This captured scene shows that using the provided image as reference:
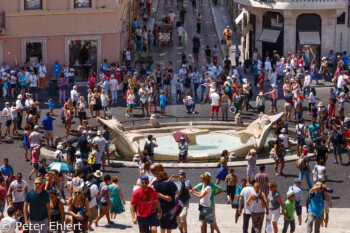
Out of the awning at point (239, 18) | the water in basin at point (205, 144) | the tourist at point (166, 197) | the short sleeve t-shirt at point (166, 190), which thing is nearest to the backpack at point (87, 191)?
the tourist at point (166, 197)

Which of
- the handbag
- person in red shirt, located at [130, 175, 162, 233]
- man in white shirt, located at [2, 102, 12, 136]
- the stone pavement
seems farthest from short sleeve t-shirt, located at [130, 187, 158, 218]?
man in white shirt, located at [2, 102, 12, 136]

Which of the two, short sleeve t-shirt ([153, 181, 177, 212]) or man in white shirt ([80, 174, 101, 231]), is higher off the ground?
short sleeve t-shirt ([153, 181, 177, 212])

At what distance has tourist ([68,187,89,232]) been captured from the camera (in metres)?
22.9

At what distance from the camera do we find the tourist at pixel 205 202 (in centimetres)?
2311

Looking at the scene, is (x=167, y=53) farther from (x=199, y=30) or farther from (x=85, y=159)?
(x=85, y=159)

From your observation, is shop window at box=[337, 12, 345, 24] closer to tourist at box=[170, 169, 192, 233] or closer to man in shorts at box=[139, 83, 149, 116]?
man in shorts at box=[139, 83, 149, 116]

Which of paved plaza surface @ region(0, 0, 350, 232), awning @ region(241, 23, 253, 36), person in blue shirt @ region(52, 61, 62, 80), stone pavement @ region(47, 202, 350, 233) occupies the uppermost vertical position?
awning @ region(241, 23, 253, 36)

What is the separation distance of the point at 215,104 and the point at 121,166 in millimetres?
9189

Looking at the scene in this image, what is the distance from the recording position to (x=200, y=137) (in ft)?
133

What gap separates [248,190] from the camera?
2375 cm

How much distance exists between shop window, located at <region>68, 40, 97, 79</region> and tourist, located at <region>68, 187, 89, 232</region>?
30.2 metres

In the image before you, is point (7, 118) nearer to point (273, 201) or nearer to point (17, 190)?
point (17, 190)

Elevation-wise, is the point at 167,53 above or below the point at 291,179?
above

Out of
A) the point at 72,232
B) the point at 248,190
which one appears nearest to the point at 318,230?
the point at 248,190
